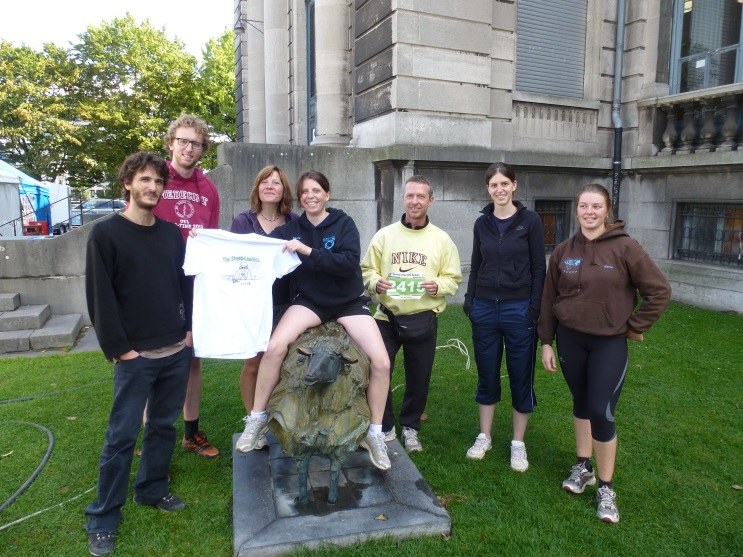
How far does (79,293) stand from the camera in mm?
9070

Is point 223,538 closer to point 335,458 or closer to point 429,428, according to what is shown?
point 335,458

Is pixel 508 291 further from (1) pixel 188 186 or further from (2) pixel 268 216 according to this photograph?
(1) pixel 188 186

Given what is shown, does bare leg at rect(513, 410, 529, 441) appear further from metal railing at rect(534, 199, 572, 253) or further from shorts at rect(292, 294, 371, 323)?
metal railing at rect(534, 199, 572, 253)

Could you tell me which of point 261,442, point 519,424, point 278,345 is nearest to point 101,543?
point 261,442

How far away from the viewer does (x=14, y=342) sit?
7.64m

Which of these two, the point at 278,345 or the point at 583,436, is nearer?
the point at 278,345

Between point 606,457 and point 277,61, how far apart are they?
1615 centimetres

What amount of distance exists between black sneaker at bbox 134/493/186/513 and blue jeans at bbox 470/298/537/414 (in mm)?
2579

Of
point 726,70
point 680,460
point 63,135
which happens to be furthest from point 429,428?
point 63,135

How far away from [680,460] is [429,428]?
86.0 inches

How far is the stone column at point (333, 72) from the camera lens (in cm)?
1195

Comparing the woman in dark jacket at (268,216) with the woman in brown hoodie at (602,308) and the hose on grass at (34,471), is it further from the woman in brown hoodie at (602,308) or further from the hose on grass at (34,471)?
the woman in brown hoodie at (602,308)

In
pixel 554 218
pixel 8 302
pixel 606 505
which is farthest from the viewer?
pixel 554 218

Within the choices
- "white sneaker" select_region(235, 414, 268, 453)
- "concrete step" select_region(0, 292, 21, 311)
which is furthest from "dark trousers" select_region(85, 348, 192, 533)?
"concrete step" select_region(0, 292, 21, 311)
